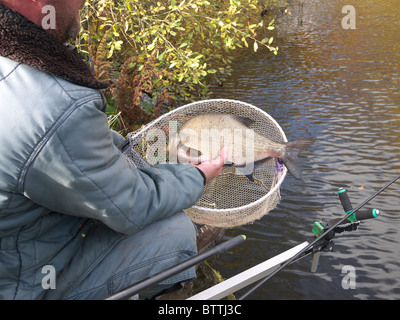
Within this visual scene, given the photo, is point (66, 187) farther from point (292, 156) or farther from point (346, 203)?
point (292, 156)

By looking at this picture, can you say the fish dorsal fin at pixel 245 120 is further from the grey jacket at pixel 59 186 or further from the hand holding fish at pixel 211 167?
the grey jacket at pixel 59 186

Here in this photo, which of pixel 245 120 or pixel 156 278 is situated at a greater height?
Answer: pixel 245 120

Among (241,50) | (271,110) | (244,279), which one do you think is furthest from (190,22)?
(241,50)

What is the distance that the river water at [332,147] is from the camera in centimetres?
363

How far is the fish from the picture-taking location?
3037 mm

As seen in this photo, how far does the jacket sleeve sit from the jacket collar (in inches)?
6.6

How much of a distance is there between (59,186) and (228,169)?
1.99 metres

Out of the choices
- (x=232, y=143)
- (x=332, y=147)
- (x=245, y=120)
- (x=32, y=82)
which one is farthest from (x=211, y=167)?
(x=332, y=147)

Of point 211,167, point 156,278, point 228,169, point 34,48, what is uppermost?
point 34,48

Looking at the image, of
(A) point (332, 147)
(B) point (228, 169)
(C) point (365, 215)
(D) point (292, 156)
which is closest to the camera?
(C) point (365, 215)

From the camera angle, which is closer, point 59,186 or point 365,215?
point 59,186

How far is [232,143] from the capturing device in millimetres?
3174
